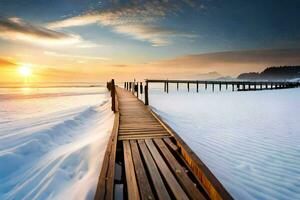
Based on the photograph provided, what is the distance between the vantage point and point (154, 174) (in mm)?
3883

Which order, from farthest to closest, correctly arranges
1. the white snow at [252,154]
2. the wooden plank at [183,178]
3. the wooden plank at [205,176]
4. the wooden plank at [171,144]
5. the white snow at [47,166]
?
the wooden plank at [171,144] < the white snow at [47,166] < the white snow at [252,154] < the wooden plank at [183,178] < the wooden plank at [205,176]

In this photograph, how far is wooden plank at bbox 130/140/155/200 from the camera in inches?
127

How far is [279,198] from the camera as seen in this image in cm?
387

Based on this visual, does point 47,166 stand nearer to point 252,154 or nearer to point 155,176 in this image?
point 155,176

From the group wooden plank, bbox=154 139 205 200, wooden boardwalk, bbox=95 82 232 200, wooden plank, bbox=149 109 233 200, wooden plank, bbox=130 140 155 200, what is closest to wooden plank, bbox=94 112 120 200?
wooden boardwalk, bbox=95 82 232 200

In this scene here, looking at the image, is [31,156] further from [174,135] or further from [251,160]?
[251,160]

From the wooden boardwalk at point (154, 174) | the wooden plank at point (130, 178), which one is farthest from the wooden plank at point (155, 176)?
the wooden plank at point (130, 178)

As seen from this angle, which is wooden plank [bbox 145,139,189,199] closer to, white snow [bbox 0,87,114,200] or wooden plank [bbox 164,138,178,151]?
Result: wooden plank [bbox 164,138,178,151]

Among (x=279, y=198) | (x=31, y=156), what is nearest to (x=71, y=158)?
(x=31, y=156)

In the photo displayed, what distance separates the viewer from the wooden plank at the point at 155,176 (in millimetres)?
3236

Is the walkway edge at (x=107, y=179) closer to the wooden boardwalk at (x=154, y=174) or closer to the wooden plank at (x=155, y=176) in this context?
the wooden boardwalk at (x=154, y=174)

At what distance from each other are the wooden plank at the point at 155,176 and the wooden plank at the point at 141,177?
0.34 feet

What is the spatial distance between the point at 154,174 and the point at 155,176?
0.25ft

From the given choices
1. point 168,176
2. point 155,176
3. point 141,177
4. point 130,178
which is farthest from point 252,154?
point 130,178
